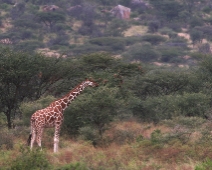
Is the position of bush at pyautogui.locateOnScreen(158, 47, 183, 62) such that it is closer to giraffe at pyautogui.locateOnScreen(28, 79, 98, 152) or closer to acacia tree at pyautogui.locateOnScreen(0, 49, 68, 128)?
acacia tree at pyautogui.locateOnScreen(0, 49, 68, 128)

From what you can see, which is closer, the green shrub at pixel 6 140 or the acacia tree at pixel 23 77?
the green shrub at pixel 6 140

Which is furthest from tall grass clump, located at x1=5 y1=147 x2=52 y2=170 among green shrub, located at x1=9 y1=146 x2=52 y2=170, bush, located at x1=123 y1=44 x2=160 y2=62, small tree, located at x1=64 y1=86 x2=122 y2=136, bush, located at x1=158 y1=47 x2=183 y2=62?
bush, located at x1=158 y1=47 x2=183 y2=62

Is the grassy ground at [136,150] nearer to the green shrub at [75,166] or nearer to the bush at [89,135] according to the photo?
the green shrub at [75,166]

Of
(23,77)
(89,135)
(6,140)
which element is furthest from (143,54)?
(6,140)

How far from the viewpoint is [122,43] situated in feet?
162

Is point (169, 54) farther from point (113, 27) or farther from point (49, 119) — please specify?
point (49, 119)

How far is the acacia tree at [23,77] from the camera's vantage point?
15.0 m

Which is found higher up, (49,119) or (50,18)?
(49,119)

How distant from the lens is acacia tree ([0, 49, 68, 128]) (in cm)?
1500

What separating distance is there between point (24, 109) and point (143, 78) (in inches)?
230

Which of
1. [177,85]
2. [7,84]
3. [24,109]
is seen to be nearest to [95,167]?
Answer: [24,109]

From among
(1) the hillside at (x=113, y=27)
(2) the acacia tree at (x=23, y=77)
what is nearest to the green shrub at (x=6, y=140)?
(2) the acacia tree at (x=23, y=77)

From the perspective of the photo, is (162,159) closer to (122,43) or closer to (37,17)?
(122,43)

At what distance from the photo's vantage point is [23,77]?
1531 cm
